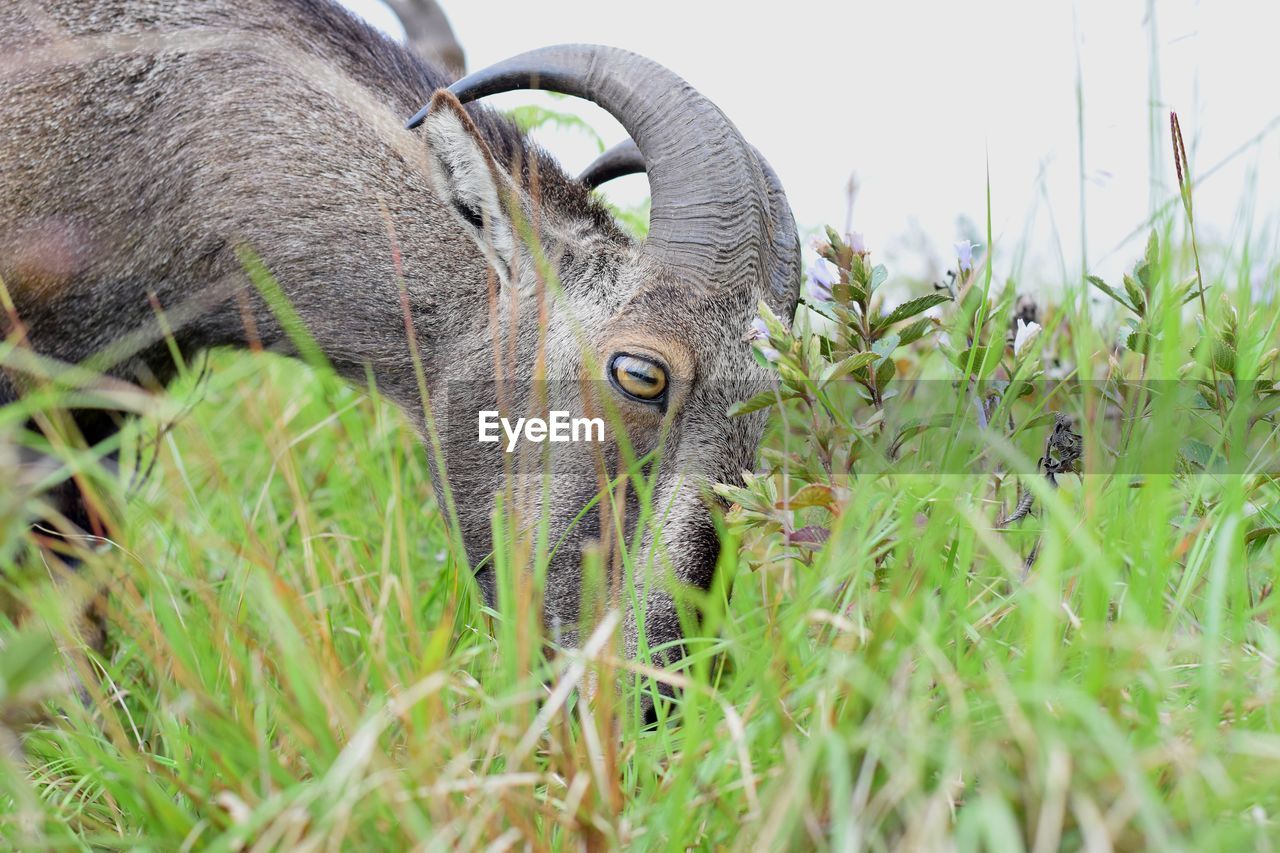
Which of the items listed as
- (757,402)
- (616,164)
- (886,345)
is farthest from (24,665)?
(616,164)

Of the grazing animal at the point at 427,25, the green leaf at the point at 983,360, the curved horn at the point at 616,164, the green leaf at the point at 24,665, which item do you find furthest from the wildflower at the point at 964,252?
the grazing animal at the point at 427,25

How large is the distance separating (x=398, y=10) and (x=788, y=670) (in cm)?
577

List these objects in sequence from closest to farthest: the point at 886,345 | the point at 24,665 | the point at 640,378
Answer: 1. the point at 24,665
2. the point at 886,345
3. the point at 640,378

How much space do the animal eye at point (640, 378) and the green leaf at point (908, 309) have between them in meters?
0.88

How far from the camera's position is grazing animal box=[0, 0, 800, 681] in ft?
12.3

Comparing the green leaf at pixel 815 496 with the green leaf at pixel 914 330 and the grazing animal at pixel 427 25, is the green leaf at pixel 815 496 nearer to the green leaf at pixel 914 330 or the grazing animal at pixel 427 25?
the green leaf at pixel 914 330

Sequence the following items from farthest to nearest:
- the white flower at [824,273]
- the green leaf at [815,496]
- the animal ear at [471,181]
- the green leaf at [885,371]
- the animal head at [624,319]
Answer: the animal ear at [471,181] → the animal head at [624,319] → the white flower at [824,273] → the green leaf at [885,371] → the green leaf at [815,496]

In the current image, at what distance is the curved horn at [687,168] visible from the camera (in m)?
3.78

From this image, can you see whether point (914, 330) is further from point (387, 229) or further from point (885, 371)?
point (387, 229)

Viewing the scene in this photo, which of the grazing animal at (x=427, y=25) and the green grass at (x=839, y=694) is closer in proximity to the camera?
the green grass at (x=839, y=694)

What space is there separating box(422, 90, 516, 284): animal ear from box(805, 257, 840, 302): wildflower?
45.3 inches

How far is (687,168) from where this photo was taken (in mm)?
3811

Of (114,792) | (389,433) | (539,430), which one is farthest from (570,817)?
(389,433)

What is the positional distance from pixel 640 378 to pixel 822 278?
2.48ft
